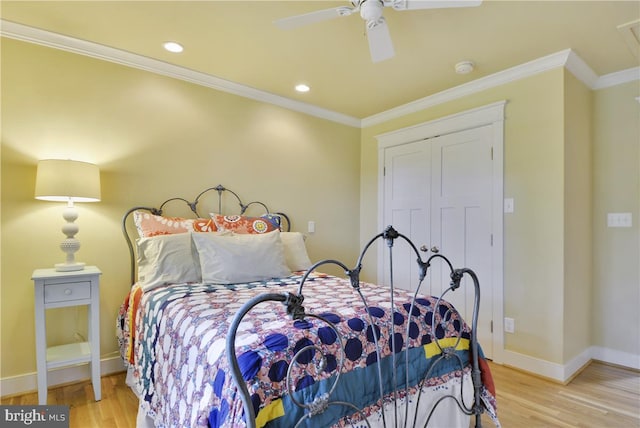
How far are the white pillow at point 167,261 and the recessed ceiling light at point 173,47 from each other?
1.39m

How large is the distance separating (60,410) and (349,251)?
2879mm

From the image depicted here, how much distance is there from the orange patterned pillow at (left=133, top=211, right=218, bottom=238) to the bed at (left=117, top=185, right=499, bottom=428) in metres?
0.01

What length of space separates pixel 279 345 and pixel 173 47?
234 cm

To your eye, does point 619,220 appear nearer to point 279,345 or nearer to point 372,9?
point 372,9

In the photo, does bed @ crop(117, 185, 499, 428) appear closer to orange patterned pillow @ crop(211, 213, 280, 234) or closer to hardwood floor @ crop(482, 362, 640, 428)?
orange patterned pillow @ crop(211, 213, 280, 234)

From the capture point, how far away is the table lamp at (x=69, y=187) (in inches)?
78.4

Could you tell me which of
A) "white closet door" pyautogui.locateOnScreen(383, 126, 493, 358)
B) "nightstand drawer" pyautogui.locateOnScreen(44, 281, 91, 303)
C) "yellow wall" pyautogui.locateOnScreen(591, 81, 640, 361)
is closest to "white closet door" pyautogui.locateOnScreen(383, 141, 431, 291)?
"white closet door" pyautogui.locateOnScreen(383, 126, 493, 358)

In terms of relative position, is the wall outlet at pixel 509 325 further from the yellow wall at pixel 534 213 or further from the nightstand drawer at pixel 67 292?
the nightstand drawer at pixel 67 292

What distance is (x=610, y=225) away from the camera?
2748 millimetres

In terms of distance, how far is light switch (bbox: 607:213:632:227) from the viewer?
266cm

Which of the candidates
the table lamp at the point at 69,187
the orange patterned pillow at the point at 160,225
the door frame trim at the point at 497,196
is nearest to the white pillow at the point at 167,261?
the orange patterned pillow at the point at 160,225

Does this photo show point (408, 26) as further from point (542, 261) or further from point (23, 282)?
point (23, 282)

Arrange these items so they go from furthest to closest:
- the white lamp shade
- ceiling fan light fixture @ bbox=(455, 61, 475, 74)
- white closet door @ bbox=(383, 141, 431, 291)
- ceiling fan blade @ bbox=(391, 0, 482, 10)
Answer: white closet door @ bbox=(383, 141, 431, 291) < ceiling fan light fixture @ bbox=(455, 61, 475, 74) < the white lamp shade < ceiling fan blade @ bbox=(391, 0, 482, 10)

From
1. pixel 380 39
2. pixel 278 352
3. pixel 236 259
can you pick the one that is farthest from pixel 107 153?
pixel 278 352
